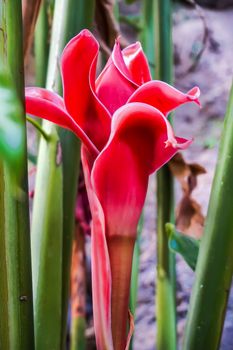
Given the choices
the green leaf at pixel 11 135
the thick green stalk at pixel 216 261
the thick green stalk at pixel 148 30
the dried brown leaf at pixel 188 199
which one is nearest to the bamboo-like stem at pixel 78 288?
the dried brown leaf at pixel 188 199

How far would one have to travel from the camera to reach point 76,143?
1.39ft

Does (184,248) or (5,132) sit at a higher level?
(5,132)

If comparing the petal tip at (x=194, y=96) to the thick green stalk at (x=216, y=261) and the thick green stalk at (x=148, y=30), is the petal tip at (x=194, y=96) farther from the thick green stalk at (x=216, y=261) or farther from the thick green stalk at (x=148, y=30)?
the thick green stalk at (x=148, y=30)

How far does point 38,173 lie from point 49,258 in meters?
0.07

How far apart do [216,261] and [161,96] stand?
0.13 metres

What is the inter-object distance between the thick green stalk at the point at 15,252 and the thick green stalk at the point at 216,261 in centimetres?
12

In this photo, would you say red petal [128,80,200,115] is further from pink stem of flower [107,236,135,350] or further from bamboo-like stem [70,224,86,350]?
bamboo-like stem [70,224,86,350]

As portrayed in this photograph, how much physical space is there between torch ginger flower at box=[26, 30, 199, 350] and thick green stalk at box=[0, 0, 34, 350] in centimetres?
3

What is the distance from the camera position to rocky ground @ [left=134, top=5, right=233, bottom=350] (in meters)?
1.25

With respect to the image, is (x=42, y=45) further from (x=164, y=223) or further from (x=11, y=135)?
(x=11, y=135)

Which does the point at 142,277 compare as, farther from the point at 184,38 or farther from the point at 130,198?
the point at 130,198

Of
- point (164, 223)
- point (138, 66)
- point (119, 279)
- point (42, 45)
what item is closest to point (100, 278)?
Result: point (119, 279)

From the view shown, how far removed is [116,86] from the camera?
314 mm

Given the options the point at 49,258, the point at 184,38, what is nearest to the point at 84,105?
the point at 49,258
